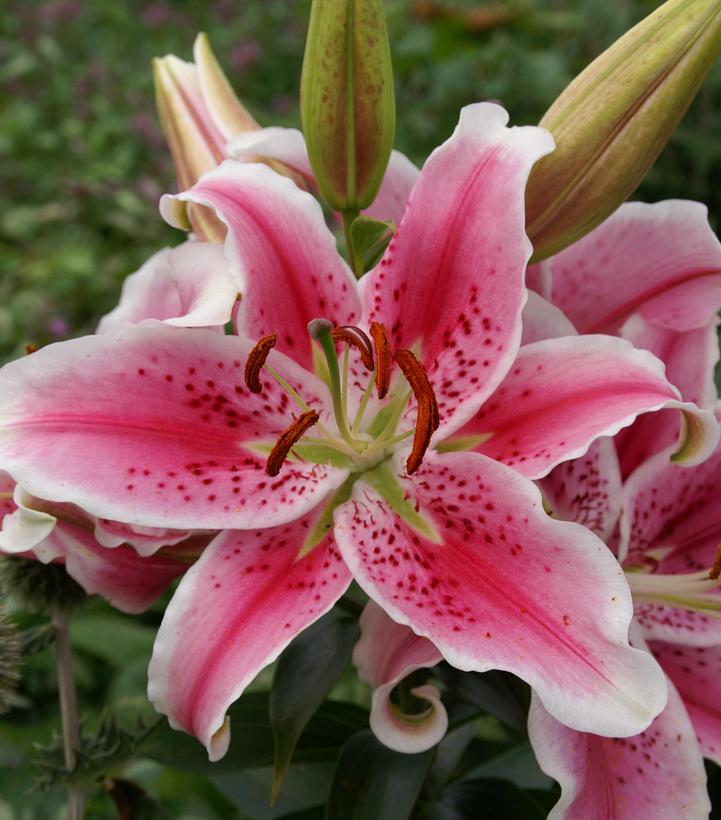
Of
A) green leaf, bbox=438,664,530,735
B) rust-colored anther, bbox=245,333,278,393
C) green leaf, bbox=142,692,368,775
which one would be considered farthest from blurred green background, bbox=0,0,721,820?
rust-colored anther, bbox=245,333,278,393

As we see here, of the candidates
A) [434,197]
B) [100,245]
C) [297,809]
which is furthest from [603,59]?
[100,245]

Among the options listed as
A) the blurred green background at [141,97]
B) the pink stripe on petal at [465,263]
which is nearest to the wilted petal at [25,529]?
the pink stripe on petal at [465,263]

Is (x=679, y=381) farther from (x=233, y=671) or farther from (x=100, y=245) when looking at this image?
(x=100, y=245)

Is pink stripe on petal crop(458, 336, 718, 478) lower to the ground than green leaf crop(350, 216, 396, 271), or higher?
lower

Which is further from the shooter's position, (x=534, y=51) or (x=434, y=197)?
(x=534, y=51)

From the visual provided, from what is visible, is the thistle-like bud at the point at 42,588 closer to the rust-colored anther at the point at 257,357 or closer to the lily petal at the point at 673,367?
the rust-colored anther at the point at 257,357

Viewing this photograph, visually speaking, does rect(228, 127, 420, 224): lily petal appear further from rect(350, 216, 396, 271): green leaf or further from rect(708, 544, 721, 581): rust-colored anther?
rect(708, 544, 721, 581): rust-colored anther
